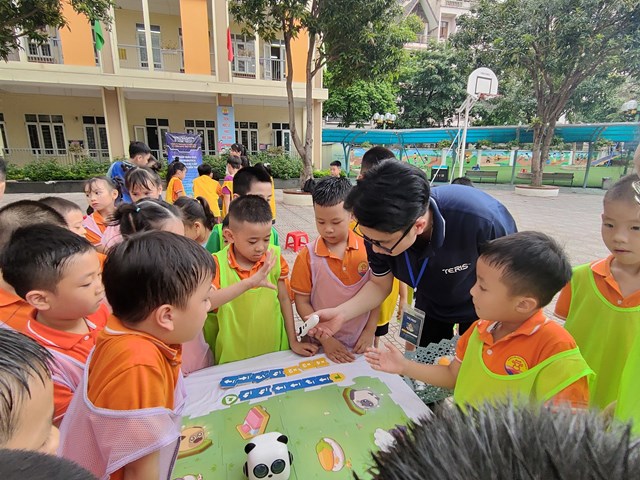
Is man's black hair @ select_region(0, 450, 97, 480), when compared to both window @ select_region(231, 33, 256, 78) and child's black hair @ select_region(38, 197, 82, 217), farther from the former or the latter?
window @ select_region(231, 33, 256, 78)

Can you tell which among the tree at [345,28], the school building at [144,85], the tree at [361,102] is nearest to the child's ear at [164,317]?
the tree at [345,28]

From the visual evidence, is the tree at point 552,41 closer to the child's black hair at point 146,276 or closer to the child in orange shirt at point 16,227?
the child in orange shirt at point 16,227

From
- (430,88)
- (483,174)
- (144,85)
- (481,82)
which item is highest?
(430,88)

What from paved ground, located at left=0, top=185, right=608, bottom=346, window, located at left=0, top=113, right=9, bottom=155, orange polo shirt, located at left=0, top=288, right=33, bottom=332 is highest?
window, located at left=0, top=113, right=9, bottom=155

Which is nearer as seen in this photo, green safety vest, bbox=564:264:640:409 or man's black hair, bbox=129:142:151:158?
green safety vest, bbox=564:264:640:409

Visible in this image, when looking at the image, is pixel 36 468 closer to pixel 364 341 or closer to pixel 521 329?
pixel 521 329

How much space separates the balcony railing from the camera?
14.6 meters

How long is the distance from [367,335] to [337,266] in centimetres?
42

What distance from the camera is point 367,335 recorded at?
6.63 ft

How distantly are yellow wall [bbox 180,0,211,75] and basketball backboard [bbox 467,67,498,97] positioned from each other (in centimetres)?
995

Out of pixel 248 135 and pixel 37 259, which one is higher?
pixel 248 135

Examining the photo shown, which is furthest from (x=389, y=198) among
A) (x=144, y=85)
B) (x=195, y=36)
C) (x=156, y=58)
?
(x=156, y=58)

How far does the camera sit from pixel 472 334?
53.8 inches

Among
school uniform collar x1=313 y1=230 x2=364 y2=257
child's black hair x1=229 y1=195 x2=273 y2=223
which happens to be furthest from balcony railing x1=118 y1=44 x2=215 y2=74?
school uniform collar x1=313 y1=230 x2=364 y2=257
